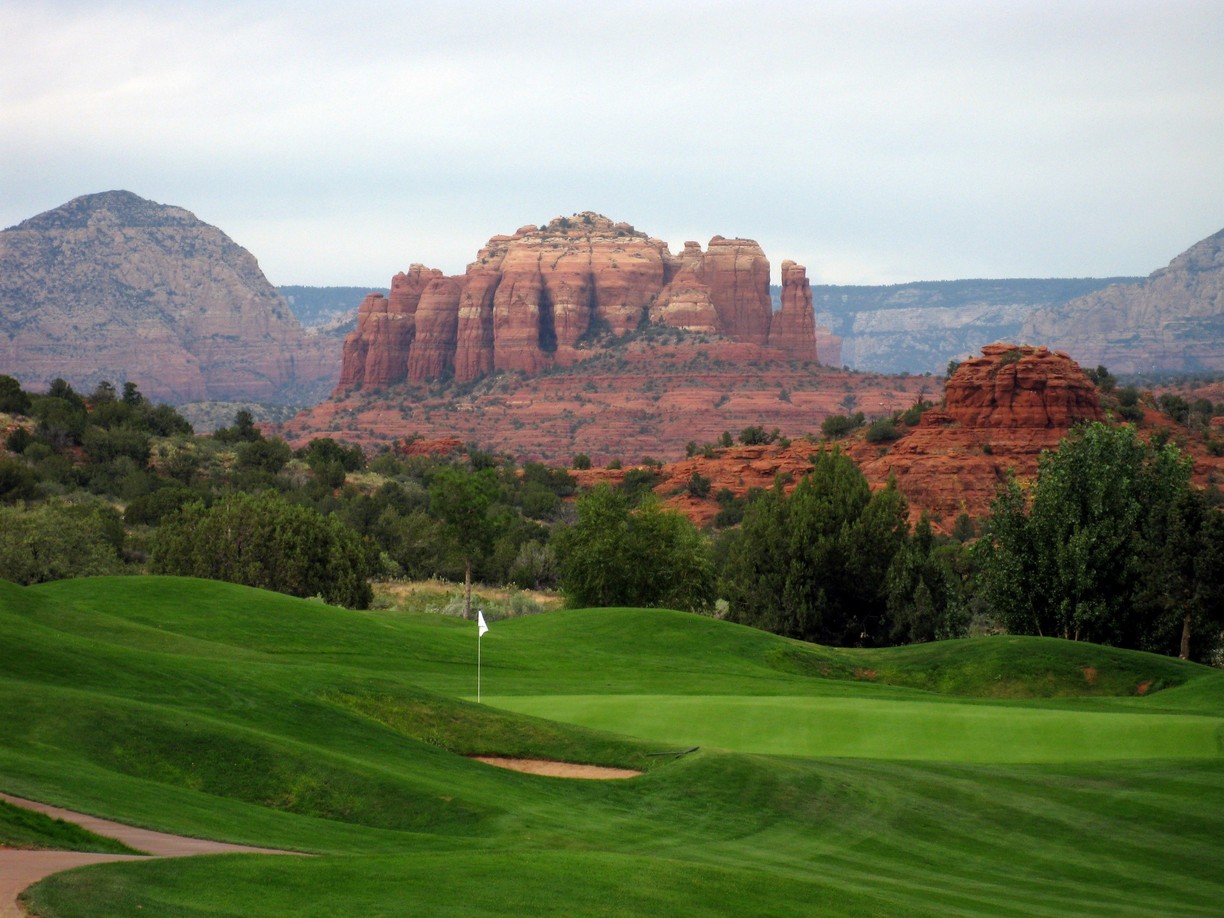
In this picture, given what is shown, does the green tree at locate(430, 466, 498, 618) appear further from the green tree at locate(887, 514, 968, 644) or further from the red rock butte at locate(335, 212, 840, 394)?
the red rock butte at locate(335, 212, 840, 394)

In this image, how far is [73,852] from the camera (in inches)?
424

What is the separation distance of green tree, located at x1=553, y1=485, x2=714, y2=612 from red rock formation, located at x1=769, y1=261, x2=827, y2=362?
128741mm

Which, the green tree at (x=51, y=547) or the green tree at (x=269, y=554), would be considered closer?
the green tree at (x=51, y=547)

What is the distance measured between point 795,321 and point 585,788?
16269cm

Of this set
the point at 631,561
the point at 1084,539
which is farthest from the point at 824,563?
the point at 1084,539

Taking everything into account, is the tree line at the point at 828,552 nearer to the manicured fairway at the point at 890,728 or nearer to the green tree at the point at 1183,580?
the green tree at the point at 1183,580

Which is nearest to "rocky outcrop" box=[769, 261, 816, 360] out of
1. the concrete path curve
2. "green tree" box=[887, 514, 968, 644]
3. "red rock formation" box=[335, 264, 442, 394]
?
"red rock formation" box=[335, 264, 442, 394]

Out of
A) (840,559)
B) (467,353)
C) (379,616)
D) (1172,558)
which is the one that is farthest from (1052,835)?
(467,353)

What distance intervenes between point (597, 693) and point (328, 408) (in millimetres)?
152966

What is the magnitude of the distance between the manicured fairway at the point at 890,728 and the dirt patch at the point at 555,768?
2.57 metres

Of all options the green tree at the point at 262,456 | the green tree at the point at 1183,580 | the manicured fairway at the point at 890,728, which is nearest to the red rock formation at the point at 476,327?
the green tree at the point at 262,456

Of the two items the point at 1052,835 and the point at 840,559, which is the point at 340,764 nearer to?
the point at 1052,835

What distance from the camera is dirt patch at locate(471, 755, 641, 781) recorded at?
63.1 ft

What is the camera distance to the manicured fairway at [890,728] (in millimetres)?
22391
